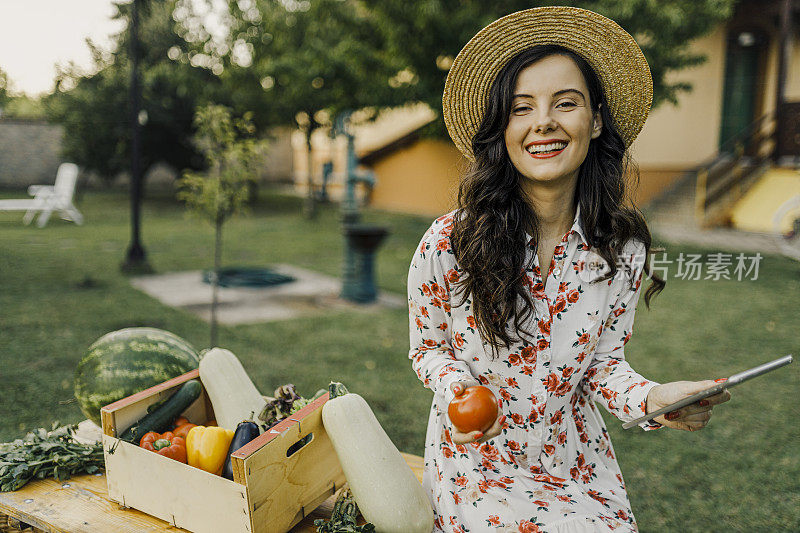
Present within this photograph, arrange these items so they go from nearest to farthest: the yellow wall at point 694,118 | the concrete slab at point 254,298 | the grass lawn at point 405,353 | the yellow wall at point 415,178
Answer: the grass lawn at point 405,353, the concrete slab at point 254,298, the yellow wall at point 694,118, the yellow wall at point 415,178

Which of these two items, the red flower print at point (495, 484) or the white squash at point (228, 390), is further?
the white squash at point (228, 390)

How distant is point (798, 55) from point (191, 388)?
15.5 m

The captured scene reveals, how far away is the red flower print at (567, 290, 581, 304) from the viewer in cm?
186

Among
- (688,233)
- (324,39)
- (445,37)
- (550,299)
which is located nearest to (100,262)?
(445,37)

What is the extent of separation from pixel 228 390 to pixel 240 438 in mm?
417

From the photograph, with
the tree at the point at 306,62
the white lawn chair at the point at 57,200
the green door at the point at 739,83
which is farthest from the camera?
the green door at the point at 739,83

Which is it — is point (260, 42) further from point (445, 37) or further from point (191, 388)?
point (191, 388)

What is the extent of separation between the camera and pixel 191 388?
2.25 m

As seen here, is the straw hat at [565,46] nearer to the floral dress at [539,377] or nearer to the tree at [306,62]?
the floral dress at [539,377]

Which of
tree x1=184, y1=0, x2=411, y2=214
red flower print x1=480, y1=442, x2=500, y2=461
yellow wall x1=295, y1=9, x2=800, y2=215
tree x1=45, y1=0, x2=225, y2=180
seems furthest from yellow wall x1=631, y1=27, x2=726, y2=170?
red flower print x1=480, y1=442, x2=500, y2=461

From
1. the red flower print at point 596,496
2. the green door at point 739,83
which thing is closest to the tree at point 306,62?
the green door at point 739,83

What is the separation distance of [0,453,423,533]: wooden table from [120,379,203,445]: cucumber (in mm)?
244

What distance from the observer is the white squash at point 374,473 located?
71.3 inches

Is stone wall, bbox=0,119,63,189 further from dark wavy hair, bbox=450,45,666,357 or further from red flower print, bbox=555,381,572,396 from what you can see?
red flower print, bbox=555,381,572,396
